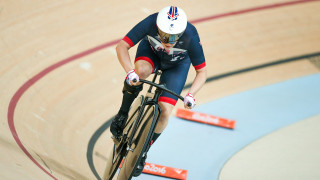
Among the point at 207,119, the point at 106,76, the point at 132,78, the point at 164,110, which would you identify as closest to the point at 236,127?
the point at 207,119

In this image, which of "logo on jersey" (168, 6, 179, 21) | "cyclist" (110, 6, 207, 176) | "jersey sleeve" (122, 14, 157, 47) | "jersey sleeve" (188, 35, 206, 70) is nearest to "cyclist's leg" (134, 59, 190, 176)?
"cyclist" (110, 6, 207, 176)

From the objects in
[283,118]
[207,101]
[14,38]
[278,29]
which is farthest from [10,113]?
[278,29]

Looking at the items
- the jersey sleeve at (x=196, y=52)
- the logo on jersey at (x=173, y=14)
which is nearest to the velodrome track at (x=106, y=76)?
the jersey sleeve at (x=196, y=52)

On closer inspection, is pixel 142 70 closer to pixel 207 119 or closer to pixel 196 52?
pixel 196 52

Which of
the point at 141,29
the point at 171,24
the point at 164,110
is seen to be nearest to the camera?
the point at 171,24

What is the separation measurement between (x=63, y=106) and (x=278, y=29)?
12.4ft

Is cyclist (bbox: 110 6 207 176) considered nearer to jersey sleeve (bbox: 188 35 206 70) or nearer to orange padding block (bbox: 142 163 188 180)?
jersey sleeve (bbox: 188 35 206 70)

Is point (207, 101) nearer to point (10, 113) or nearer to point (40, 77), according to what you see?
point (40, 77)

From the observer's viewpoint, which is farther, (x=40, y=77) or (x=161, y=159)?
(x=40, y=77)

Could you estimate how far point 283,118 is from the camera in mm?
5715

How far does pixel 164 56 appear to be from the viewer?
3684mm

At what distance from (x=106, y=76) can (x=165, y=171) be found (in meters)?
1.70

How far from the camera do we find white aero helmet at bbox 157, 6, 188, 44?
10.5 feet

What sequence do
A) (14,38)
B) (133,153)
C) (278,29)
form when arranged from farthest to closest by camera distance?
(278,29) < (14,38) < (133,153)
